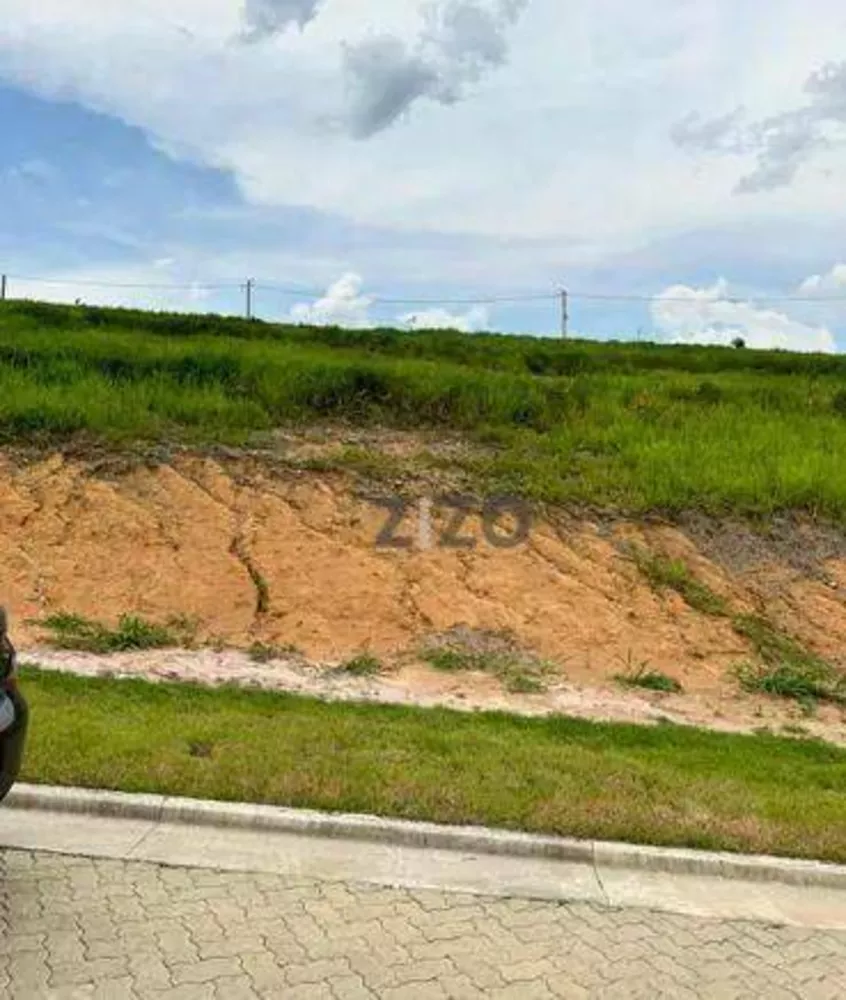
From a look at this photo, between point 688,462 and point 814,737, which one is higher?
point 688,462

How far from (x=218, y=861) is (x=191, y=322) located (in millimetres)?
14909

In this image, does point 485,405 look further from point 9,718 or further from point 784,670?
point 9,718

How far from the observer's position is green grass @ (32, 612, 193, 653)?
30.3 ft

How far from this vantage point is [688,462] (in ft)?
43.2

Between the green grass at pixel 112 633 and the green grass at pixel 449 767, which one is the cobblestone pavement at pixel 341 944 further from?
the green grass at pixel 112 633

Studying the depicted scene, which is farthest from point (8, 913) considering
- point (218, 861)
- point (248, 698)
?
point (248, 698)

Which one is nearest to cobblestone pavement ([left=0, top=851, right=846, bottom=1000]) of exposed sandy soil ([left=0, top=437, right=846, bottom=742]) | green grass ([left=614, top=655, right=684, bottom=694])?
exposed sandy soil ([left=0, top=437, right=846, bottom=742])

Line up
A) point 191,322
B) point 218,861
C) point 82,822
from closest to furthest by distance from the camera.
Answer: point 218,861, point 82,822, point 191,322

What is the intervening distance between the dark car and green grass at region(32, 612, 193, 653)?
16.7 ft

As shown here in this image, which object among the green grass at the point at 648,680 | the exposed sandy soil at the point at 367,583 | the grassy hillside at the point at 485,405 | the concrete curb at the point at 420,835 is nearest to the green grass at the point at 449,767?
the concrete curb at the point at 420,835

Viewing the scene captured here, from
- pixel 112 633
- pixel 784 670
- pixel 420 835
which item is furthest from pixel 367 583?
pixel 420 835

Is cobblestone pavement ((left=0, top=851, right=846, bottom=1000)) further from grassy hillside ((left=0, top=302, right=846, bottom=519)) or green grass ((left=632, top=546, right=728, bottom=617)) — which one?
grassy hillside ((left=0, top=302, right=846, bottom=519))

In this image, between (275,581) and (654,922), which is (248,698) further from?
(654,922)

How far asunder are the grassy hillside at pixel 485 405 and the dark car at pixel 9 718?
8548 millimetres
